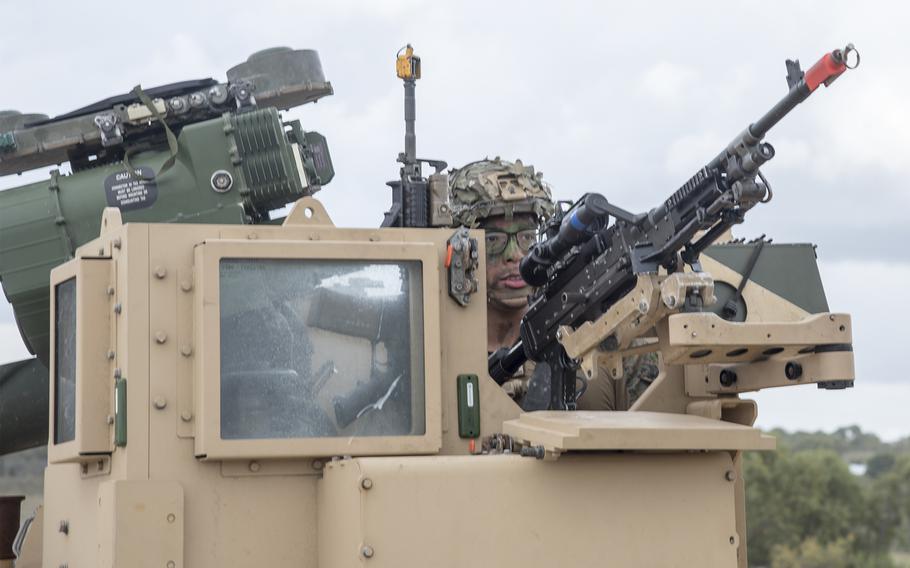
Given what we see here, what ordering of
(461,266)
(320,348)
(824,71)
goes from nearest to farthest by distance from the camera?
(824,71) < (320,348) < (461,266)

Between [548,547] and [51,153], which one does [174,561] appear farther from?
[51,153]

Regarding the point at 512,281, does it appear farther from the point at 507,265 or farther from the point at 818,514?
the point at 818,514

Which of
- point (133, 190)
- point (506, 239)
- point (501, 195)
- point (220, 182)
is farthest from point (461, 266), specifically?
point (501, 195)

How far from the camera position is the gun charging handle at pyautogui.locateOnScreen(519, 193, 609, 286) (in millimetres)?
7570

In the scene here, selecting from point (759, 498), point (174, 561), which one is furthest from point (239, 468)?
point (759, 498)

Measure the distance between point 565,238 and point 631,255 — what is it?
1.71ft

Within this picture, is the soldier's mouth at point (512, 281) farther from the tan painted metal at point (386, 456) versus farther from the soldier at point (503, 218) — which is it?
the tan painted metal at point (386, 456)

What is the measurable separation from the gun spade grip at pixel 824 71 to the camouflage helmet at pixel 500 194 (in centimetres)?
451

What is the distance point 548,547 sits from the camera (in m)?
6.94

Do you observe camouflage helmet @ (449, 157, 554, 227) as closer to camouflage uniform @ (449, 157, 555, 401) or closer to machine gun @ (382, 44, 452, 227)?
camouflage uniform @ (449, 157, 555, 401)

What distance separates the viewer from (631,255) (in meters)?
7.42

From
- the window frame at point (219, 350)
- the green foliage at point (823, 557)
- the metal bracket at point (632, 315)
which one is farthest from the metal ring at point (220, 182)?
the green foliage at point (823, 557)

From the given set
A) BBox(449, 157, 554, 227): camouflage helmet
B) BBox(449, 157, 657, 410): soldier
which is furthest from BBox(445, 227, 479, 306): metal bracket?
BBox(449, 157, 554, 227): camouflage helmet

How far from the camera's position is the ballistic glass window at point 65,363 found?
778 cm
